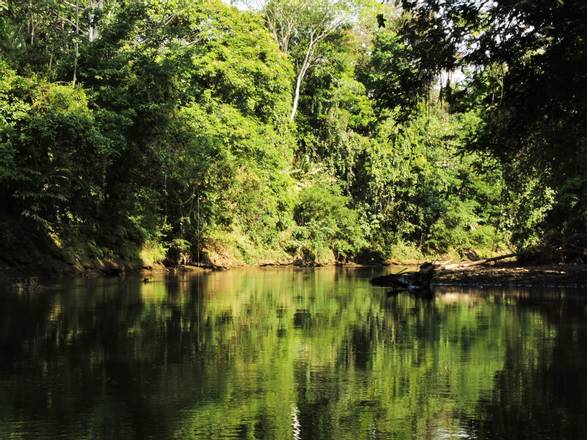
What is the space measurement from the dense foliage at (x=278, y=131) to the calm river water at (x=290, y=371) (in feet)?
12.3

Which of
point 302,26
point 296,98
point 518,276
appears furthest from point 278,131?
point 518,276

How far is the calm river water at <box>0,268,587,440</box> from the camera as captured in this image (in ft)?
24.3

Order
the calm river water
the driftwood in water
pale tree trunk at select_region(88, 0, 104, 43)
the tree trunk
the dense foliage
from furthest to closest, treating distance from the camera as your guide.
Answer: the tree trunk < pale tree trunk at select_region(88, 0, 104, 43) < the driftwood in water < the dense foliage < the calm river water

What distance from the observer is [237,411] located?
7922 mm

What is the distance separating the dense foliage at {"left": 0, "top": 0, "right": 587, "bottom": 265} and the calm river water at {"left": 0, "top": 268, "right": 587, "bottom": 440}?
12.3ft

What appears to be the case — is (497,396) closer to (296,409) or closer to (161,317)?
(296,409)

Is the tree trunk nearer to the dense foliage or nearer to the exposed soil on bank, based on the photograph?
the dense foliage

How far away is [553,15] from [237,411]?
827 cm

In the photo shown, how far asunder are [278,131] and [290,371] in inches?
1760

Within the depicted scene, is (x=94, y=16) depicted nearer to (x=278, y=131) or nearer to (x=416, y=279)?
(x=278, y=131)

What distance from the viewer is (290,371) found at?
10289 mm

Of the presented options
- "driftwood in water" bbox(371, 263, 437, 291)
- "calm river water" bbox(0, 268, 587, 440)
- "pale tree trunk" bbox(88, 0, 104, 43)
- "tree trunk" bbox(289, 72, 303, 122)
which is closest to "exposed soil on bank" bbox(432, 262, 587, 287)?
"driftwood in water" bbox(371, 263, 437, 291)

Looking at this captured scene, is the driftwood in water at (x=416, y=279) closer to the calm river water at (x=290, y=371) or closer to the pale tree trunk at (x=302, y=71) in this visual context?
the calm river water at (x=290, y=371)

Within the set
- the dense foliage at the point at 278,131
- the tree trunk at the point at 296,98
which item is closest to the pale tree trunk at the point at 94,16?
the dense foliage at the point at 278,131
